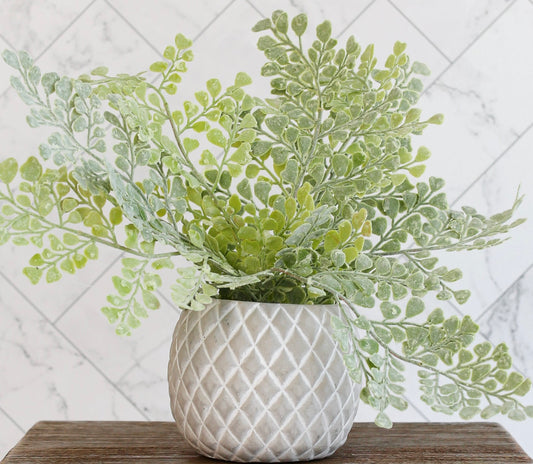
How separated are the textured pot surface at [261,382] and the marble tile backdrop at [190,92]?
574mm

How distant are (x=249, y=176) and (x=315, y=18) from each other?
2.03 ft

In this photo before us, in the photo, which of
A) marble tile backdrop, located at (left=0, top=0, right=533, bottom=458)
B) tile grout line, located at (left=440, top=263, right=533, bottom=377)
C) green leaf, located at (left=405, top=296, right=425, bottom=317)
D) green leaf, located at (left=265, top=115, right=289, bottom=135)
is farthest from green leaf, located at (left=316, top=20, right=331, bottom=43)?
tile grout line, located at (left=440, top=263, right=533, bottom=377)

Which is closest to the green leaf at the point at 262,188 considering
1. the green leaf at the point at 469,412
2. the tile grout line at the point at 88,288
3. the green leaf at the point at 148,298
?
the green leaf at the point at 148,298

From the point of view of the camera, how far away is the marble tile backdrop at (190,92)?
1264 mm

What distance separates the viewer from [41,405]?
1268mm

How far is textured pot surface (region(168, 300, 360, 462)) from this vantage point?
2.22ft

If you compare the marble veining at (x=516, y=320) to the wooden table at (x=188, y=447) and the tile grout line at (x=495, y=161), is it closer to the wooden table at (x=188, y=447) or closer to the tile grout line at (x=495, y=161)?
the tile grout line at (x=495, y=161)

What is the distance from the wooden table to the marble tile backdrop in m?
0.36

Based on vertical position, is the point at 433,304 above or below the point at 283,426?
above

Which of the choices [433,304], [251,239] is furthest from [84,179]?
[433,304]

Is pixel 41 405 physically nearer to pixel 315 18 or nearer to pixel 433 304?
pixel 433 304

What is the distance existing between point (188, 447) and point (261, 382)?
18 centimetres

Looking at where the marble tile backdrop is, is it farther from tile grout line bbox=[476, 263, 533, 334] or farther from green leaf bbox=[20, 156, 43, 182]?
green leaf bbox=[20, 156, 43, 182]

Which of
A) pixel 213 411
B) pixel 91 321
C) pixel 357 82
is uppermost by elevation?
pixel 357 82
